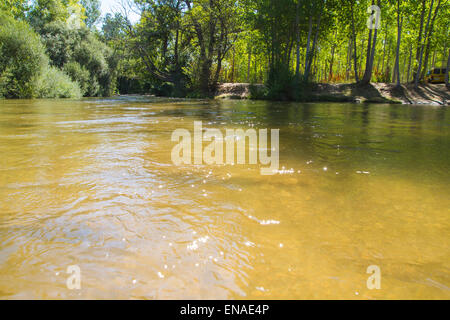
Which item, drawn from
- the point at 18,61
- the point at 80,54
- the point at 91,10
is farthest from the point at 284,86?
the point at 91,10

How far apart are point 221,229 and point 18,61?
71.2 feet

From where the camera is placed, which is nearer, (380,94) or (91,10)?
(380,94)

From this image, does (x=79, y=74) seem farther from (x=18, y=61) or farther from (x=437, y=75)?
(x=437, y=75)

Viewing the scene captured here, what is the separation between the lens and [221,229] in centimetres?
164

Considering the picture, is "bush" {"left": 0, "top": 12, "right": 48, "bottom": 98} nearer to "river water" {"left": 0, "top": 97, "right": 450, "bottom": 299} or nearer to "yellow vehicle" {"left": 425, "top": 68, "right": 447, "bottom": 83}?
"river water" {"left": 0, "top": 97, "right": 450, "bottom": 299}

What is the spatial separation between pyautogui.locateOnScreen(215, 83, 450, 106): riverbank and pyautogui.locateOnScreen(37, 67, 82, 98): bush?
1398cm

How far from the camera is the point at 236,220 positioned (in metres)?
1.75

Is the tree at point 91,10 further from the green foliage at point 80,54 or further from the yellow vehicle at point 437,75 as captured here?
the yellow vehicle at point 437,75

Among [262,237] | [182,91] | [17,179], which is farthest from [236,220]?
[182,91]

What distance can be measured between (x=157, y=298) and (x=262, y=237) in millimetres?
648

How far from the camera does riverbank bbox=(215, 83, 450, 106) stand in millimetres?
19189

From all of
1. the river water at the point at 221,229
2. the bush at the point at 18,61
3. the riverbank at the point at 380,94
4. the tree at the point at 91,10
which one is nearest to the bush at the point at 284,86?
the riverbank at the point at 380,94
